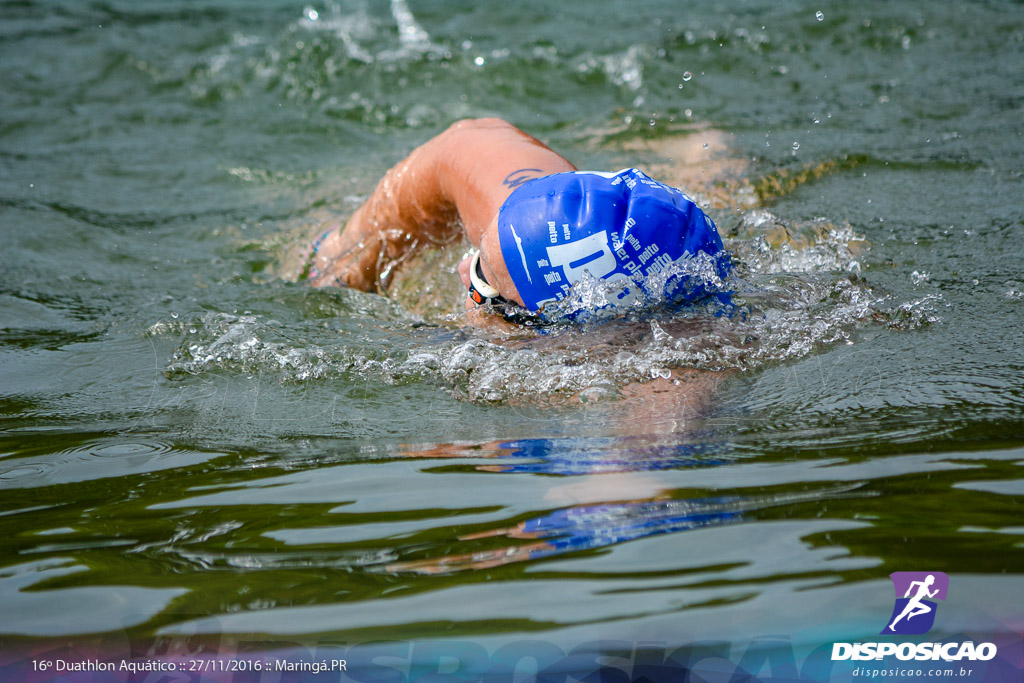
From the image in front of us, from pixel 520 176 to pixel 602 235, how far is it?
530 mm

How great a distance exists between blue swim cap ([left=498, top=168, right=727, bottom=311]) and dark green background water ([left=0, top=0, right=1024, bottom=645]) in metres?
0.24

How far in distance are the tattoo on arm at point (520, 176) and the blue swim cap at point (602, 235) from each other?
249mm

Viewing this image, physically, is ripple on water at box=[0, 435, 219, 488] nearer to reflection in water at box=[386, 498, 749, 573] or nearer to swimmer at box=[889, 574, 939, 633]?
reflection in water at box=[386, 498, 749, 573]

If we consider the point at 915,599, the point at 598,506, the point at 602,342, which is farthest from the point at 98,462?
the point at 915,599

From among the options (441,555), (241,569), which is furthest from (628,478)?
(241,569)

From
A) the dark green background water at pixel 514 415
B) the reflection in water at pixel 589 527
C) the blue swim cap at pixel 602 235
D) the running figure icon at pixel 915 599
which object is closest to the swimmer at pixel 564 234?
the blue swim cap at pixel 602 235

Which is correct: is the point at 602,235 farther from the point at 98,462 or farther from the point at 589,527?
the point at 98,462

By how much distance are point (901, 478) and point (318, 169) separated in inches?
189

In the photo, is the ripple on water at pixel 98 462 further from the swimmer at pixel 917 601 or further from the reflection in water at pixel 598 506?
the swimmer at pixel 917 601

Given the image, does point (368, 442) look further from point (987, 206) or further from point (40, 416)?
point (987, 206)

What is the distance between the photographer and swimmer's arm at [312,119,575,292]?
305 cm

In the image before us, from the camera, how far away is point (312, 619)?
5.18 ft

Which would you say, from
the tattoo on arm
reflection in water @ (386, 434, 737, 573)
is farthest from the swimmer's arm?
reflection in water @ (386, 434, 737, 573)

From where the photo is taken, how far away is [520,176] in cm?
296
